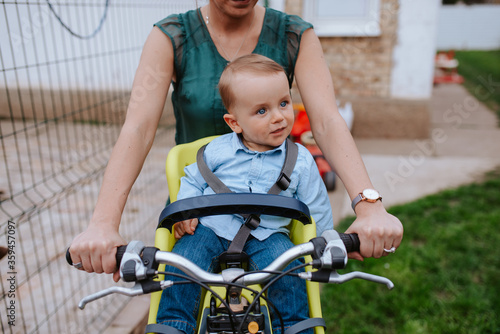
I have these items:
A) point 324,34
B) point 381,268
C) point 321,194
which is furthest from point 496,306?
point 324,34

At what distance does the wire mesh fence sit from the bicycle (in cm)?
108

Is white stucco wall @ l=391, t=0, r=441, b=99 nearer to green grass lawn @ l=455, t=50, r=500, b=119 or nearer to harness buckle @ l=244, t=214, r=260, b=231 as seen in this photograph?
green grass lawn @ l=455, t=50, r=500, b=119

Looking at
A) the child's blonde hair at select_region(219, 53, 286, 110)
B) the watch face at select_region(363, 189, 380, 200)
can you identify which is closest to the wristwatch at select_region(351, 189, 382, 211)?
the watch face at select_region(363, 189, 380, 200)

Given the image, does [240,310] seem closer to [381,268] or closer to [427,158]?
[381,268]

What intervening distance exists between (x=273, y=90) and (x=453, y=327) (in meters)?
2.24

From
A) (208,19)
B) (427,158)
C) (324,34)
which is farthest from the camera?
(324,34)

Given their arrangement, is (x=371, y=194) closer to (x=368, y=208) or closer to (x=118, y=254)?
(x=368, y=208)

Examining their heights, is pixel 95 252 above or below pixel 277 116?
below

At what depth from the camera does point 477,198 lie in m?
4.72

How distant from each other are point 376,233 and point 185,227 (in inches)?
25.9

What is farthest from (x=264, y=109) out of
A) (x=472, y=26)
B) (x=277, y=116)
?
(x=472, y=26)

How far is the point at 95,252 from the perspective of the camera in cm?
132

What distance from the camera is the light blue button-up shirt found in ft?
5.42

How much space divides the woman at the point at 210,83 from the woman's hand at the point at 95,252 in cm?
10
